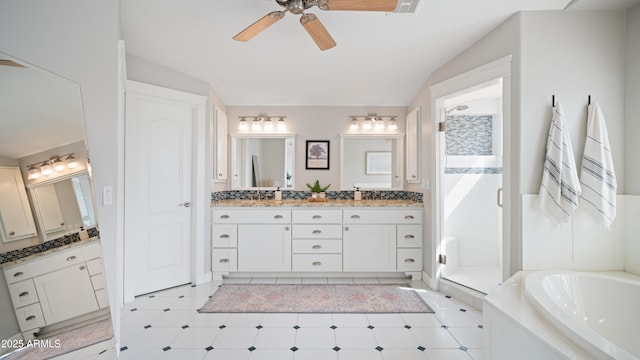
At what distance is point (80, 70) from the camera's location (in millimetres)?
1580

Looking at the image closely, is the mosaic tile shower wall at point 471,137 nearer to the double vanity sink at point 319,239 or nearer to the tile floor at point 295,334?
the double vanity sink at point 319,239

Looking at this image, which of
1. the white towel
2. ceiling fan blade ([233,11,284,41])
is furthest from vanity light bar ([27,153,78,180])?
the white towel

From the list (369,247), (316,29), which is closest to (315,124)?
(369,247)

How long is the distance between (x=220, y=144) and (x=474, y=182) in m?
3.34

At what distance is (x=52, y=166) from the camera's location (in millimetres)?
1226

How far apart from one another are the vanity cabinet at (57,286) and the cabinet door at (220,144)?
217 centimetres

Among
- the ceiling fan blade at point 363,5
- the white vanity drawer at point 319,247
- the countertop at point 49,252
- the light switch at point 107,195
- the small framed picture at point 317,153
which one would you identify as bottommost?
the white vanity drawer at point 319,247

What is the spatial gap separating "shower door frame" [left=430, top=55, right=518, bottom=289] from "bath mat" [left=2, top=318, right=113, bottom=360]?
2655mm

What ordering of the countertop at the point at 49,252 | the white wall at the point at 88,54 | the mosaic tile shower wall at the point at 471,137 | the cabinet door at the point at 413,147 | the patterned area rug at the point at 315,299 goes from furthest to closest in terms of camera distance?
the mosaic tile shower wall at the point at 471,137 < the cabinet door at the point at 413,147 < the patterned area rug at the point at 315,299 < the white wall at the point at 88,54 < the countertop at the point at 49,252

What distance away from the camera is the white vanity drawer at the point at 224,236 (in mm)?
3316

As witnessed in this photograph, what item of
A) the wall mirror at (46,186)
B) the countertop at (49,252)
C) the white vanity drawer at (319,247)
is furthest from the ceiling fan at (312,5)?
the white vanity drawer at (319,247)

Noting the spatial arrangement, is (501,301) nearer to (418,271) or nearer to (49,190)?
(418,271)

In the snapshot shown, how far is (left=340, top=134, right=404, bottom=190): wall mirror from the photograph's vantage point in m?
3.89

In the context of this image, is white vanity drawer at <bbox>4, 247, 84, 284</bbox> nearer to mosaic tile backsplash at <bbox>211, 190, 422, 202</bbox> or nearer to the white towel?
mosaic tile backsplash at <bbox>211, 190, 422, 202</bbox>
